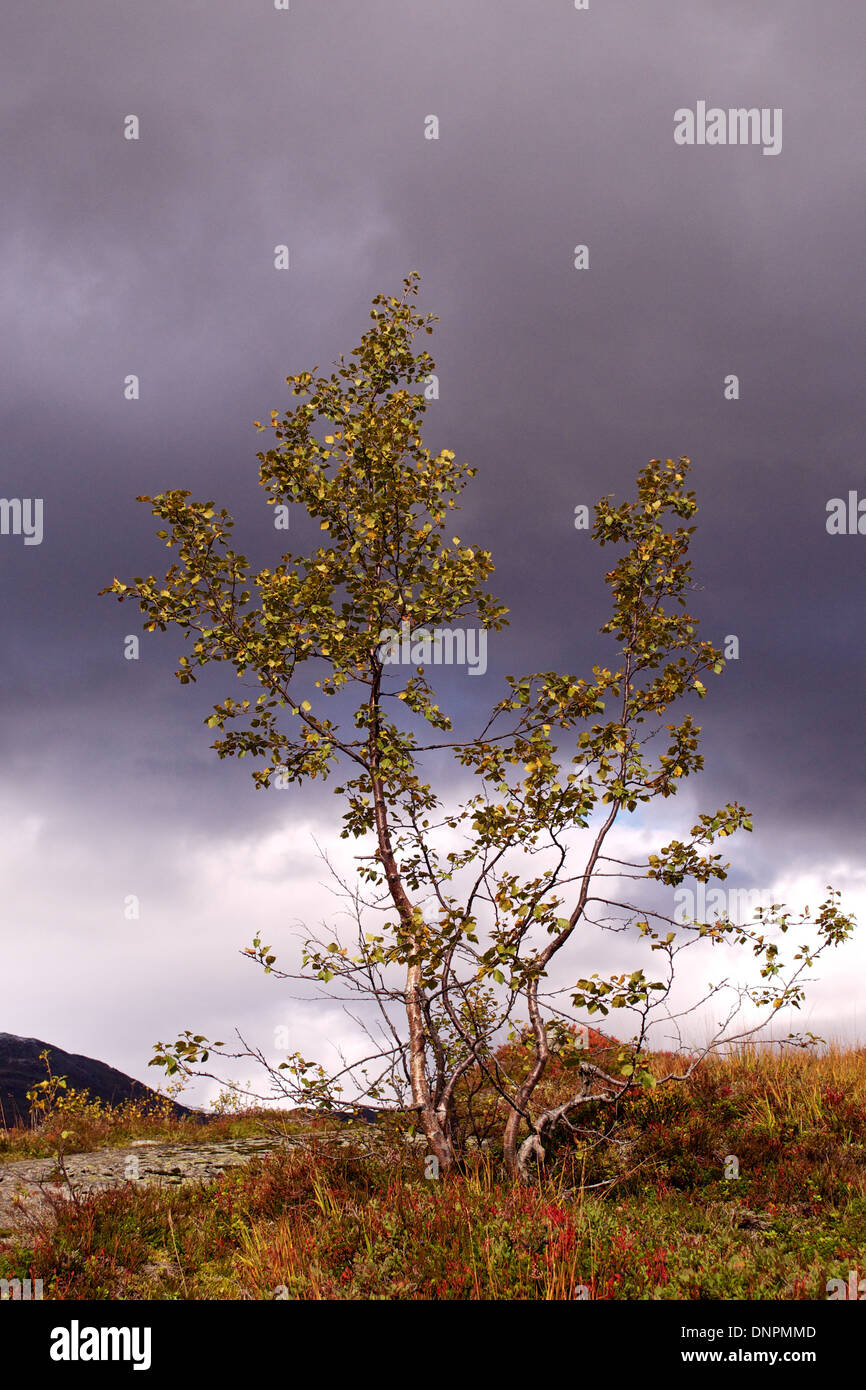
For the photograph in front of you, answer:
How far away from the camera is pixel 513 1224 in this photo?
303 inches

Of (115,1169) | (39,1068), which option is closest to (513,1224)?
(115,1169)

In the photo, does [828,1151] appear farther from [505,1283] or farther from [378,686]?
[378,686]

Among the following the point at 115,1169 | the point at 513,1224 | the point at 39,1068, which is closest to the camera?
the point at 513,1224

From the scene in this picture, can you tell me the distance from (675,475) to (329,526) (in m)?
4.85

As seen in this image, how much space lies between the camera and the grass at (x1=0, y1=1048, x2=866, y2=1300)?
7.25 metres

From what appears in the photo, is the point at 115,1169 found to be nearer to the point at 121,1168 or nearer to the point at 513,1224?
the point at 121,1168

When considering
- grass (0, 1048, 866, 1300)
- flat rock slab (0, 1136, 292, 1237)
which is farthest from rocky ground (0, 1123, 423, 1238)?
grass (0, 1048, 866, 1300)

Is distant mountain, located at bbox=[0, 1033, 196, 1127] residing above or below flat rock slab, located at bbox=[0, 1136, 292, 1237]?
below

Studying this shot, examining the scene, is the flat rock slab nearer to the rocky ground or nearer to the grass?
the rocky ground

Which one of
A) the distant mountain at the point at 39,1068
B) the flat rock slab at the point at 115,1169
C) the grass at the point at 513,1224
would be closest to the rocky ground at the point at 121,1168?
the flat rock slab at the point at 115,1169

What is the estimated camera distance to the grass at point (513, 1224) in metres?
7.25

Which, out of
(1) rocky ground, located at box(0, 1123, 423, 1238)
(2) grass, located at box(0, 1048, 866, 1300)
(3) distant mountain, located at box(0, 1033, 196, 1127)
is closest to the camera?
(2) grass, located at box(0, 1048, 866, 1300)

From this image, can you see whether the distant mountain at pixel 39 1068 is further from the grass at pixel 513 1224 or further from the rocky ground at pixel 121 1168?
the grass at pixel 513 1224
